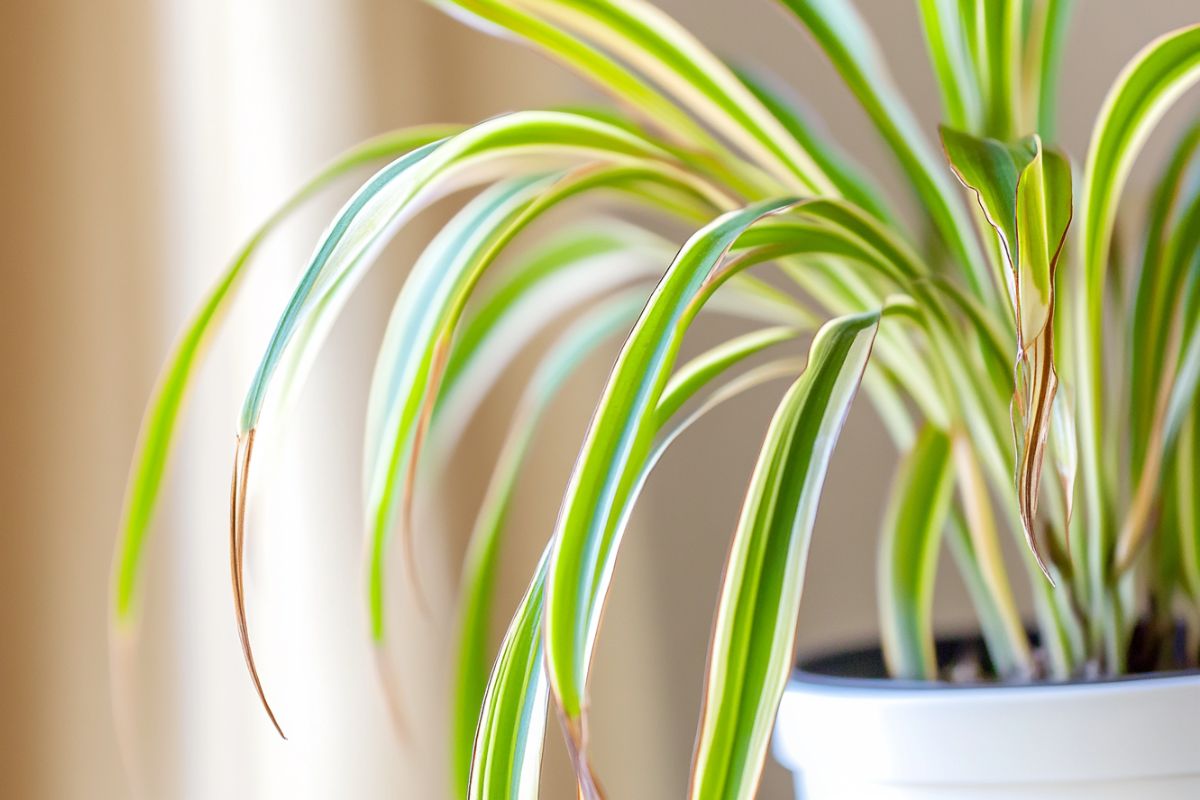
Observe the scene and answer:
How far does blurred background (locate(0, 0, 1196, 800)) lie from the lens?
Answer: 2.25 ft

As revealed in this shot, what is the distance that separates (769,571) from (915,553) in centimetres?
21

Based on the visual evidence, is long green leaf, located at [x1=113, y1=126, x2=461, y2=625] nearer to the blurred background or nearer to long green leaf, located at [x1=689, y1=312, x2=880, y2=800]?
the blurred background

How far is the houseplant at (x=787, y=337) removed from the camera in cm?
40

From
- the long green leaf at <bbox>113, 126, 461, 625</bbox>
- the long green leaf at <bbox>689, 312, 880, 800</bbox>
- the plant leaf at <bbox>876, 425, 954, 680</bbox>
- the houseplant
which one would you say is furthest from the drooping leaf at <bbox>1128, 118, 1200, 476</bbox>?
the long green leaf at <bbox>113, 126, 461, 625</bbox>

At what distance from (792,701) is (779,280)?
48 centimetres

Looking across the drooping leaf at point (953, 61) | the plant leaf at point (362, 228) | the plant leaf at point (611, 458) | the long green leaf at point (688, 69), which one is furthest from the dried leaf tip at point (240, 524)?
the drooping leaf at point (953, 61)

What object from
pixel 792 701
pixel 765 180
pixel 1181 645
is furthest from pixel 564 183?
pixel 1181 645

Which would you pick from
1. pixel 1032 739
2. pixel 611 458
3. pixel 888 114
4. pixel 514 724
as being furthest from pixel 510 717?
pixel 888 114

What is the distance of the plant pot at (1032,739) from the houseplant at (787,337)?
84 millimetres

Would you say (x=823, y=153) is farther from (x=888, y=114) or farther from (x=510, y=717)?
(x=510, y=717)

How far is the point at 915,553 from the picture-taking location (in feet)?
1.98

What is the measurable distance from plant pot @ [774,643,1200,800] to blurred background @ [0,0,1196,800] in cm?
33

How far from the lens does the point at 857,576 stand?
3.11ft

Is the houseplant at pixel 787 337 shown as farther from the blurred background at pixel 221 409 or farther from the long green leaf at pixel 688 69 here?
the blurred background at pixel 221 409
